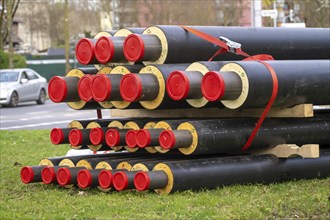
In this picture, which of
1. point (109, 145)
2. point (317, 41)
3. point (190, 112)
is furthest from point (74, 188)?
point (317, 41)

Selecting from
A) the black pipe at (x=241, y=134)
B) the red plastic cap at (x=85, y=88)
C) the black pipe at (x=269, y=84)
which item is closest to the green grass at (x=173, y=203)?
the black pipe at (x=241, y=134)

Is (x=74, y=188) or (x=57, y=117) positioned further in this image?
(x=57, y=117)

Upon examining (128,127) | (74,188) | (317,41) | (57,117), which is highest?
(317,41)

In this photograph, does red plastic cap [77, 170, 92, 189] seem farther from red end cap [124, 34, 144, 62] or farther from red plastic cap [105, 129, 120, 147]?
red end cap [124, 34, 144, 62]

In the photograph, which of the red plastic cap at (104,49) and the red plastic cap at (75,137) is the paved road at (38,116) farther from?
the red plastic cap at (104,49)

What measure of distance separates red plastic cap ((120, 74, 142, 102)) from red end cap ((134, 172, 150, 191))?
806 millimetres

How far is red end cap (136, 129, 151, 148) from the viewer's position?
987 cm

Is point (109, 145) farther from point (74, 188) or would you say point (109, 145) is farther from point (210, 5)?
point (210, 5)

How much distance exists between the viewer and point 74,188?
35.2 feet

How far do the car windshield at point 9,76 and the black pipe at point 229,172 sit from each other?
2687cm

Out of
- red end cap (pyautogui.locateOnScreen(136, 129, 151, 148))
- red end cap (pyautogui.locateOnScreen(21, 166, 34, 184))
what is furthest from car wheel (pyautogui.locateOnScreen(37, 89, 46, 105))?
red end cap (pyautogui.locateOnScreen(136, 129, 151, 148))

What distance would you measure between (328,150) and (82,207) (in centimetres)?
372

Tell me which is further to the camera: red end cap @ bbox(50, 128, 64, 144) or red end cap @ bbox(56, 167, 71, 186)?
red end cap @ bbox(50, 128, 64, 144)

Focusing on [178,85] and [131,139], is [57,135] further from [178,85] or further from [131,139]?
[178,85]
